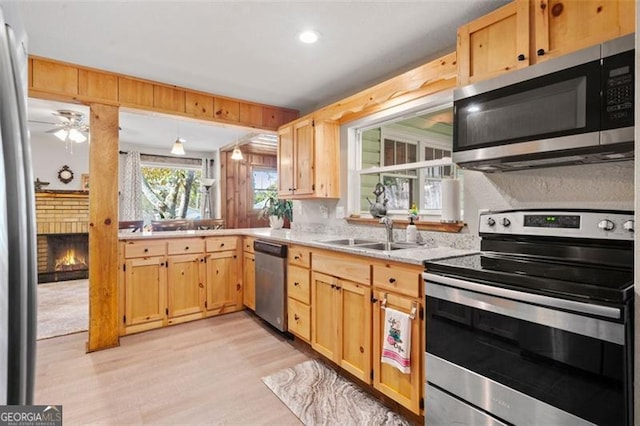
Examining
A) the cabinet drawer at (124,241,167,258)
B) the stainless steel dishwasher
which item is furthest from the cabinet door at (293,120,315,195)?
the cabinet drawer at (124,241,167,258)

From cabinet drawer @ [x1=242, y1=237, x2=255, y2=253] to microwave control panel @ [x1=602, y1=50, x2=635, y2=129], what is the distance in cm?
295

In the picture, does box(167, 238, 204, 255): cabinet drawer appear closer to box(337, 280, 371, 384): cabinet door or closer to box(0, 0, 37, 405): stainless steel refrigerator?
box(337, 280, 371, 384): cabinet door

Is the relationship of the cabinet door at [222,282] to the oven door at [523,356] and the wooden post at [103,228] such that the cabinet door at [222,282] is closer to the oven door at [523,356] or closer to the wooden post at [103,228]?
the wooden post at [103,228]

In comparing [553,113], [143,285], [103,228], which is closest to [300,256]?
[143,285]

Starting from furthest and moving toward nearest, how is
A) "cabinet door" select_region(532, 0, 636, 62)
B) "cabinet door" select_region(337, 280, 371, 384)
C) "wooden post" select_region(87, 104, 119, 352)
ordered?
"wooden post" select_region(87, 104, 119, 352) < "cabinet door" select_region(337, 280, 371, 384) < "cabinet door" select_region(532, 0, 636, 62)

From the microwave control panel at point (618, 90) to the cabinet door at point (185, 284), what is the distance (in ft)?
11.1

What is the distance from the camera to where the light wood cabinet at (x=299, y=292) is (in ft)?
8.77

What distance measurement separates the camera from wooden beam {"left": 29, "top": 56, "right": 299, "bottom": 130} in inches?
106

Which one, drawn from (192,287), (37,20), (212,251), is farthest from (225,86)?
(192,287)

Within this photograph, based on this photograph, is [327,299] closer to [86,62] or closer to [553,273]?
[553,273]

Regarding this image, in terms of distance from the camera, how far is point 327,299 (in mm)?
2465

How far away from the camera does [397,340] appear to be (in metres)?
1.85

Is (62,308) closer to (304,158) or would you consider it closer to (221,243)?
(221,243)

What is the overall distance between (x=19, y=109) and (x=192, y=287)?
3.18 meters
